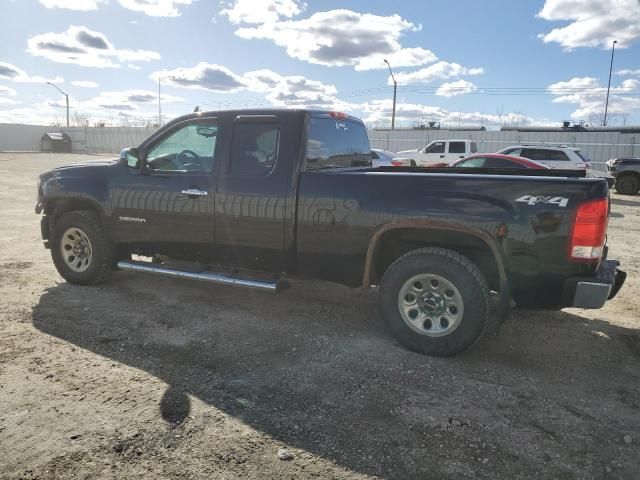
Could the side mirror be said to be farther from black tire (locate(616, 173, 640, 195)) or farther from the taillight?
black tire (locate(616, 173, 640, 195))

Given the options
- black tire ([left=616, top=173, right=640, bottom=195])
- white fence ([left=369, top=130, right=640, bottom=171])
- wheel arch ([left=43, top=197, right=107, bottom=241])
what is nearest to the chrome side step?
wheel arch ([left=43, top=197, right=107, bottom=241])

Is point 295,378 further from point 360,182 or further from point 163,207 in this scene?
point 163,207

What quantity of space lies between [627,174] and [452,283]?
55.8ft

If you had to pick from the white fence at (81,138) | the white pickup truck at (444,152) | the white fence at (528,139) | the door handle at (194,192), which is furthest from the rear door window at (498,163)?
the white fence at (81,138)

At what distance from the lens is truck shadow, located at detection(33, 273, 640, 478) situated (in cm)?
282

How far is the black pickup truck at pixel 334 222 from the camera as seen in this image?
3.46 metres

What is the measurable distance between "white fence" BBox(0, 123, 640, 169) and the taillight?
26.8m

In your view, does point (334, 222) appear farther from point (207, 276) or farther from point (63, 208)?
point (63, 208)

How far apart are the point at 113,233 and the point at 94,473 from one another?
3.20 meters

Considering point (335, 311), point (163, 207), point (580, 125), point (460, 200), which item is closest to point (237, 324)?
point (335, 311)

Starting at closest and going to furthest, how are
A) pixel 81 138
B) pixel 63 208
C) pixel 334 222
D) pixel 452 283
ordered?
pixel 452 283, pixel 334 222, pixel 63 208, pixel 81 138

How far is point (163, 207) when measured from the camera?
4.84 meters

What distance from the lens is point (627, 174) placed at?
1714 cm

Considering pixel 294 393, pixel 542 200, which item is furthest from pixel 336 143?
pixel 294 393
